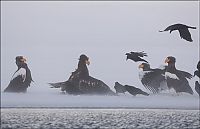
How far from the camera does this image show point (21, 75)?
5.70 meters

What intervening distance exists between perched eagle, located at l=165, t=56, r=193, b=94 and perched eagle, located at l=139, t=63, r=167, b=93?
9 centimetres

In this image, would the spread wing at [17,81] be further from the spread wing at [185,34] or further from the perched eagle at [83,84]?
the spread wing at [185,34]

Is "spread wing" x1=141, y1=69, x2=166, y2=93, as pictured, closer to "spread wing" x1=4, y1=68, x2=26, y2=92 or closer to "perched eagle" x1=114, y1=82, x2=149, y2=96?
"perched eagle" x1=114, y1=82, x2=149, y2=96

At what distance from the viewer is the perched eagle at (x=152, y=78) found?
227 inches

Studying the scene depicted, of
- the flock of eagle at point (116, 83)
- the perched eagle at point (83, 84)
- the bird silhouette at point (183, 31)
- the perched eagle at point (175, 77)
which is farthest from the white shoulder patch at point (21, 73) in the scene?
the bird silhouette at point (183, 31)

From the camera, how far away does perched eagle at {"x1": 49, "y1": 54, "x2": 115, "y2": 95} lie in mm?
5707

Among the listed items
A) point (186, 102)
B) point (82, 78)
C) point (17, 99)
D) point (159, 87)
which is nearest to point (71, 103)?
point (82, 78)

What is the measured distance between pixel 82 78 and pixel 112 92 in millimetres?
521

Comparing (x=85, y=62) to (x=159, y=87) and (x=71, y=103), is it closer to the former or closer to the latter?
(x=71, y=103)

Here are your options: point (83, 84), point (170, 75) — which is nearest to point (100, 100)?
point (83, 84)

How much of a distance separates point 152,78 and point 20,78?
207 cm

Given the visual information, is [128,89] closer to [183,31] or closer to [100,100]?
[100,100]

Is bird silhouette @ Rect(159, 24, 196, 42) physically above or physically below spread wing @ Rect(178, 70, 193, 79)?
above

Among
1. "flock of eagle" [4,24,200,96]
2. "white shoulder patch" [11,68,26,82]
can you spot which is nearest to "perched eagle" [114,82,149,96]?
"flock of eagle" [4,24,200,96]
